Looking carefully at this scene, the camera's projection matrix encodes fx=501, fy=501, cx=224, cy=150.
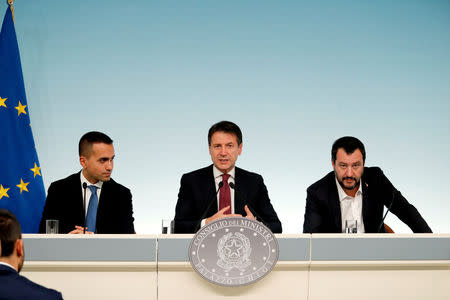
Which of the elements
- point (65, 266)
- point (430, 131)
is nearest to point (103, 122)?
point (65, 266)

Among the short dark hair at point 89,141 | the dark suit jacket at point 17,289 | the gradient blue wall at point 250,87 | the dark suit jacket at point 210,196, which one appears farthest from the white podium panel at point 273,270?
the gradient blue wall at point 250,87

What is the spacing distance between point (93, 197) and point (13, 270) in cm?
166

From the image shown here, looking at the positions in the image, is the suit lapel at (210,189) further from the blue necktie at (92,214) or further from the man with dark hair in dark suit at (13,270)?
the man with dark hair in dark suit at (13,270)

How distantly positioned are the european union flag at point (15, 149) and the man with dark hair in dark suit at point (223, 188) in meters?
1.53

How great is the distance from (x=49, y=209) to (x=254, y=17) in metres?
3.05

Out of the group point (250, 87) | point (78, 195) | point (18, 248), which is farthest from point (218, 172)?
point (250, 87)

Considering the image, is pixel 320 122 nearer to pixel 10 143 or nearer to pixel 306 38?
pixel 306 38

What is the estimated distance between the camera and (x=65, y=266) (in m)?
A: 2.21

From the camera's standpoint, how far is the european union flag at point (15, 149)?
3.89 metres

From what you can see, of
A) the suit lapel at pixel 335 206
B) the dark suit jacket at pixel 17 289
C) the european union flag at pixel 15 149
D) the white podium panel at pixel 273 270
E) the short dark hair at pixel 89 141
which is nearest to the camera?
the dark suit jacket at pixel 17 289

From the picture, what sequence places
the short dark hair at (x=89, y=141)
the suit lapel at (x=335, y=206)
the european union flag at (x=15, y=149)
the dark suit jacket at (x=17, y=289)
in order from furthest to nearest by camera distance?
the european union flag at (x=15, y=149)
the short dark hair at (x=89, y=141)
the suit lapel at (x=335, y=206)
the dark suit jacket at (x=17, y=289)

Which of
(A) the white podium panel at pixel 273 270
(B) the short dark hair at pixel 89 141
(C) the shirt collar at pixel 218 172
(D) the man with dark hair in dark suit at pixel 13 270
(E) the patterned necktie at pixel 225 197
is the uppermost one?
(B) the short dark hair at pixel 89 141

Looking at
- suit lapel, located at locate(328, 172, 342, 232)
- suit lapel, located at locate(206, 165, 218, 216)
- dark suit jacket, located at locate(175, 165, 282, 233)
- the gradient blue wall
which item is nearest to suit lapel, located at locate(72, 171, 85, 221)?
dark suit jacket, located at locate(175, 165, 282, 233)

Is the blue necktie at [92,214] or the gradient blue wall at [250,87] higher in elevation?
the gradient blue wall at [250,87]
